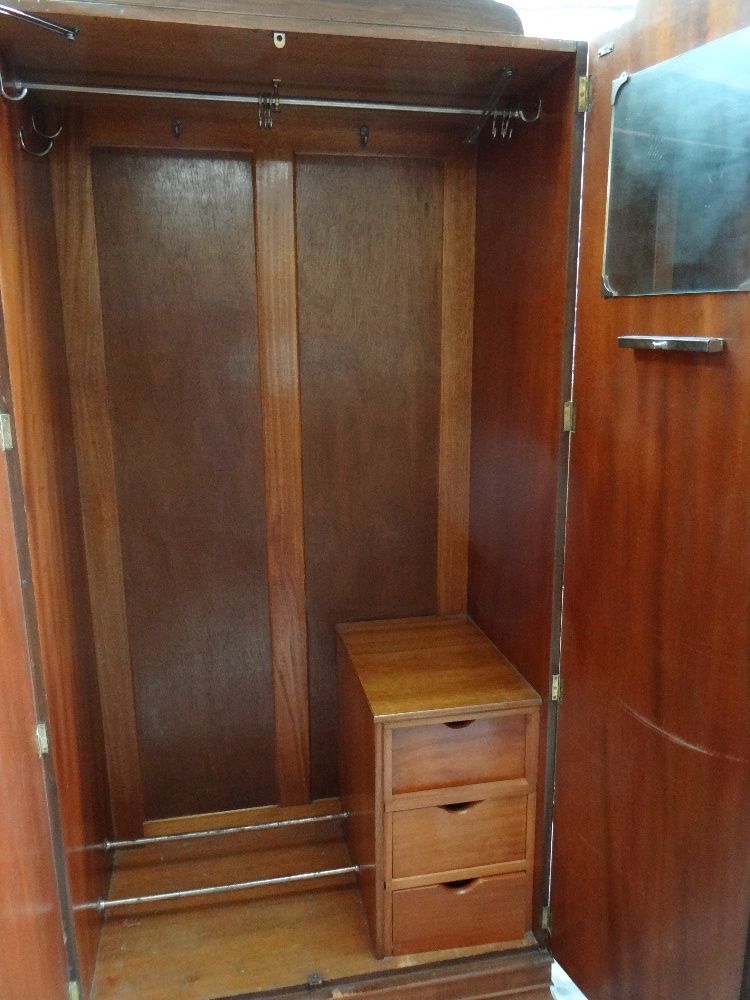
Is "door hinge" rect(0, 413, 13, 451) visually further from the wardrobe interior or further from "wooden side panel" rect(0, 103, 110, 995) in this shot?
the wardrobe interior

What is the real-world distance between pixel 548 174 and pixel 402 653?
1191mm

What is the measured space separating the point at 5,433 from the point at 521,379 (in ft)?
3.57

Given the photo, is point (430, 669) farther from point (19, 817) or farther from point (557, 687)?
point (19, 817)

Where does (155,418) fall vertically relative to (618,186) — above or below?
below

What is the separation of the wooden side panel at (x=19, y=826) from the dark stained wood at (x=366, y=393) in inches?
35.2

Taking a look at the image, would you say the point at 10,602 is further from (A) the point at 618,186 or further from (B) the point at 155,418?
(A) the point at 618,186

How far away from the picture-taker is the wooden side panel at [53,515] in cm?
146

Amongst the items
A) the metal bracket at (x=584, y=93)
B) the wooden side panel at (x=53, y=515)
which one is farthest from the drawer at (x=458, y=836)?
the metal bracket at (x=584, y=93)

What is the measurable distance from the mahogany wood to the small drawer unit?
27.3 inches

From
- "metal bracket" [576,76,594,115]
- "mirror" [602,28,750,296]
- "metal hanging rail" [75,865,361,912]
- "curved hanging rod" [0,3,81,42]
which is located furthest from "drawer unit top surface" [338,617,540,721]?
"curved hanging rod" [0,3,81,42]

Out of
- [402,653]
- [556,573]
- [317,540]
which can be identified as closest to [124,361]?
[317,540]

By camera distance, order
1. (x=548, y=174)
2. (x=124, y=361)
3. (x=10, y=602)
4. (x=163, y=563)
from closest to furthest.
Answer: (x=10, y=602) < (x=548, y=174) < (x=124, y=361) < (x=163, y=563)

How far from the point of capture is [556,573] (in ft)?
5.42

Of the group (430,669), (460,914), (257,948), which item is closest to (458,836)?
(460,914)
